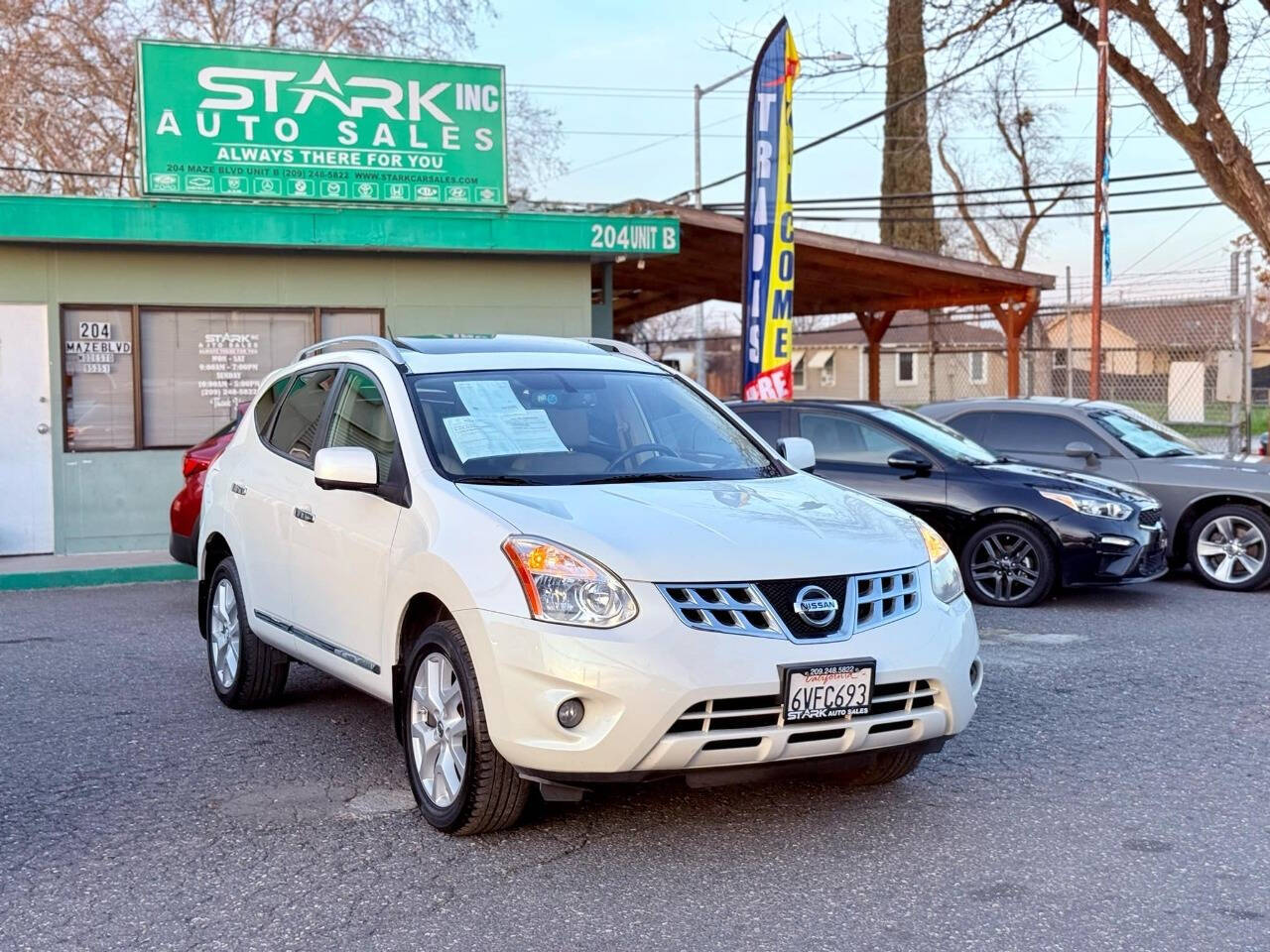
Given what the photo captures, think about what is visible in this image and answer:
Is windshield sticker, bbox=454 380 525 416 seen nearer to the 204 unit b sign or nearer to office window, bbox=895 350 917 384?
the 204 unit b sign

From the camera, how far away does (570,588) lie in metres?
4.39

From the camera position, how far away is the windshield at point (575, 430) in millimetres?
5273

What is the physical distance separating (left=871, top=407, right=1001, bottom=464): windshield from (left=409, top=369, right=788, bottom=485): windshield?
466cm

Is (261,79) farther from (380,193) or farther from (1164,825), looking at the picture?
(1164,825)

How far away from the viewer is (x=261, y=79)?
1359 cm

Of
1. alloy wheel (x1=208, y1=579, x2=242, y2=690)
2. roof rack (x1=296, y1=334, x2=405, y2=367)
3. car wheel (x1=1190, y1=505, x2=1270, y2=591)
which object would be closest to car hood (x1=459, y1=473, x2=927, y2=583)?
roof rack (x1=296, y1=334, x2=405, y2=367)

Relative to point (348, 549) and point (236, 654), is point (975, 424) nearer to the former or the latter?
point (236, 654)

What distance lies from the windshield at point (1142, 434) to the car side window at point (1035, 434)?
173 mm

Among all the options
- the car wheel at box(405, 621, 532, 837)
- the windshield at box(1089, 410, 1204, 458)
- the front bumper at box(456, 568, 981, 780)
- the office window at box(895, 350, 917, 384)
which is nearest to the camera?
the front bumper at box(456, 568, 981, 780)

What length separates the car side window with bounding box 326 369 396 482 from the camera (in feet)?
18.1

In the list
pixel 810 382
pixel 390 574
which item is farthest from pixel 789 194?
pixel 810 382

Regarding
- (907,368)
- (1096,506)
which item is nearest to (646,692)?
(1096,506)

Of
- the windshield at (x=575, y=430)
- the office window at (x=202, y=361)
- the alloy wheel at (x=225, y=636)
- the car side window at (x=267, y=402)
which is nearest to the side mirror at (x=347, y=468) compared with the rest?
the windshield at (x=575, y=430)

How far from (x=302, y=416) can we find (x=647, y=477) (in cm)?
196
